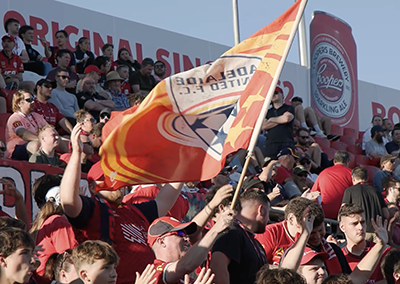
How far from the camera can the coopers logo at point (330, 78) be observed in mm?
18469

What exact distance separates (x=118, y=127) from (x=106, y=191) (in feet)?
1.41

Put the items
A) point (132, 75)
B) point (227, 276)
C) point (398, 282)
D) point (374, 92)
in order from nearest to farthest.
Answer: point (227, 276) → point (398, 282) → point (132, 75) → point (374, 92)

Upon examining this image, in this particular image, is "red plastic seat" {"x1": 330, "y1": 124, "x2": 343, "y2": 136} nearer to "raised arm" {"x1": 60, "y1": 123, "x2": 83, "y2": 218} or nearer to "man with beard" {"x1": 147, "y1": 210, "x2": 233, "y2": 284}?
"man with beard" {"x1": 147, "y1": 210, "x2": 233, "y2": 284}

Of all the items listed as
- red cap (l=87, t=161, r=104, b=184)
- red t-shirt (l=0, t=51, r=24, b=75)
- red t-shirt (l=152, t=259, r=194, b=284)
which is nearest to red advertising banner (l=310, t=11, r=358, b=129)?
red t-shirt (l=0, t=51, r=24, b=75)

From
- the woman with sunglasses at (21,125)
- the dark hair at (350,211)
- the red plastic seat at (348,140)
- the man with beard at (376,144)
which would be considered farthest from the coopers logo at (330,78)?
the dark hair at (350,211)

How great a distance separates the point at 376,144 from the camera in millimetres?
15781

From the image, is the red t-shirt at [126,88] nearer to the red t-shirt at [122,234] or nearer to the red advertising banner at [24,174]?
the red advertising banner at [24,174]

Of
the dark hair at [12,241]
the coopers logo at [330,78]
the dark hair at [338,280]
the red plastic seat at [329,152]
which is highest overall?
the coopers logo at [330,78]

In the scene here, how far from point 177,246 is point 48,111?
5.57m

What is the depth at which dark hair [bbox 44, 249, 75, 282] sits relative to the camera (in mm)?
4496

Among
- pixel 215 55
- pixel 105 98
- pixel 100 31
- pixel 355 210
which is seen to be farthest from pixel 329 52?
pixel 355 210

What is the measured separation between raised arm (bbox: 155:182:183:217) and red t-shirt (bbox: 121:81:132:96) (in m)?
7.24

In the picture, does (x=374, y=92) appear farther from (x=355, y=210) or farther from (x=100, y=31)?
(x=355, y=210)

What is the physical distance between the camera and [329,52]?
18.7m
